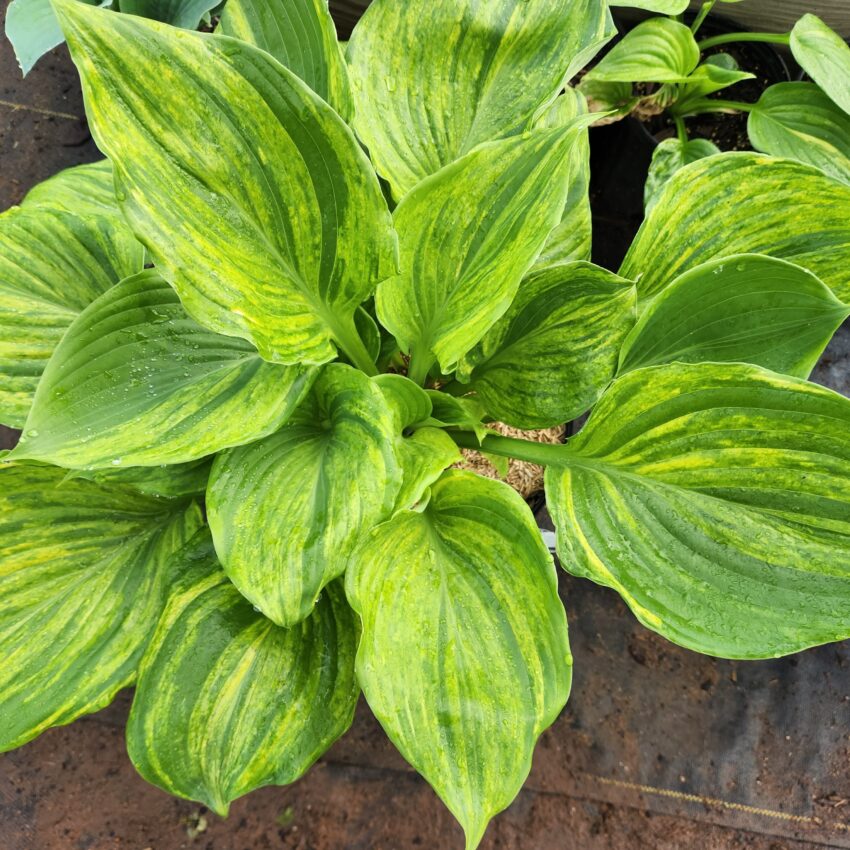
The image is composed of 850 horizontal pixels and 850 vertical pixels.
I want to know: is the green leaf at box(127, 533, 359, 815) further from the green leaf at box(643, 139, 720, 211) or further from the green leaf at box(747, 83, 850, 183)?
the green leaf at box(747, 83, 850, 183)

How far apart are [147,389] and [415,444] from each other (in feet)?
0.86

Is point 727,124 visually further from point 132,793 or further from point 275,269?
point 132,793

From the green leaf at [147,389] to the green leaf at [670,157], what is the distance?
671 millimetres

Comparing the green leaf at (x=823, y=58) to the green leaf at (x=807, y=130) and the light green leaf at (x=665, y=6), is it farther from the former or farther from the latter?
the light green leaf at (x=665, y=6)

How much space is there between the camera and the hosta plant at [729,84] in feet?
3.18

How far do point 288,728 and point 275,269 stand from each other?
458mm

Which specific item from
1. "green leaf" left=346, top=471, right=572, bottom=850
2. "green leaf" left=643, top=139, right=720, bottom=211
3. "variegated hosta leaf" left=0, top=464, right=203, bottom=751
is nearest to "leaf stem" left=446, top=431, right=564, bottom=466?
"green leaf" left=346, top=471, right=572, bottom=850

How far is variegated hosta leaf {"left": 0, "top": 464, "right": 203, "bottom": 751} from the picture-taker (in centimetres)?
70

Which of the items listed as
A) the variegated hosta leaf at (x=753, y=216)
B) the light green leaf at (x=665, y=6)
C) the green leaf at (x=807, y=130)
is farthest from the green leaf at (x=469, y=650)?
the green leaf at (x=807, y=130)

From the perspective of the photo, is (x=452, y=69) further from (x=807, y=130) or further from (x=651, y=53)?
(x=807, y=130)

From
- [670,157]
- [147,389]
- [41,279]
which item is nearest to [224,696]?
[147,389]

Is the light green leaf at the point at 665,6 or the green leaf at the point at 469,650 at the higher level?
the light green leaf at the point at 665,6

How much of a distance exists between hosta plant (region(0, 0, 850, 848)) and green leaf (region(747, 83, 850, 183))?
0.44 metres

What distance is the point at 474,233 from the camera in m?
0.62
